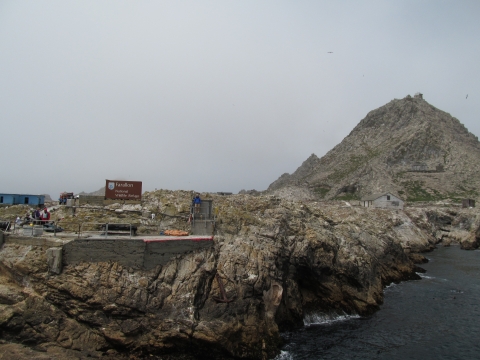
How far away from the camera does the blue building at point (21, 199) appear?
104ft

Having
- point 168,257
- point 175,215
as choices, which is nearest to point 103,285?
point 168,257

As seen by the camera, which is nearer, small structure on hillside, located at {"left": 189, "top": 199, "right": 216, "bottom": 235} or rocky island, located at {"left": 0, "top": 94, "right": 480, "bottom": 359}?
rocky island, located at {"left": 0, "top": 94, "right": 480, "bottom": 359}

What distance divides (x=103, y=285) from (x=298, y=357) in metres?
12.6

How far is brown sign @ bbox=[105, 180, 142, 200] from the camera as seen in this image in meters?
29.6

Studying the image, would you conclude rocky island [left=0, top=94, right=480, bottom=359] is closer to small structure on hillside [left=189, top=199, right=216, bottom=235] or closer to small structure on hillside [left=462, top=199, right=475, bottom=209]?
small structure on hillside [left=189, top=199, right=216, bottom=235]

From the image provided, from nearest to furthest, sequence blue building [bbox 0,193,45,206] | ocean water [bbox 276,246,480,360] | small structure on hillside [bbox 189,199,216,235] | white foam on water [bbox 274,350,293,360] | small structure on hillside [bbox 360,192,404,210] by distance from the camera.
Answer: white foam on water [bbox 274,350,293,360], ocean water [bbox 276,246,480,360], small structure on hillside [bbox 189,199,216,235], blue building [bbox 0,193,45,206], small structure on hillside [bbox 360,192,404,210]

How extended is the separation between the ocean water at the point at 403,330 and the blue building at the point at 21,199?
25547 millimetres

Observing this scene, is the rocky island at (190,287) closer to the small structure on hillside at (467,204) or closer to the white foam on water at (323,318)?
the white foam on water at (323,318)

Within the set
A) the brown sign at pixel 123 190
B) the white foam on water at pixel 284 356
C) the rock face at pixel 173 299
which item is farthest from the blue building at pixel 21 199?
the white foam on water at pixel 284 356

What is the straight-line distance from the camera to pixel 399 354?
22125 millimetres

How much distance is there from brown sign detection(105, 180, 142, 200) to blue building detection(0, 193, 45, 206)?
7.89 m

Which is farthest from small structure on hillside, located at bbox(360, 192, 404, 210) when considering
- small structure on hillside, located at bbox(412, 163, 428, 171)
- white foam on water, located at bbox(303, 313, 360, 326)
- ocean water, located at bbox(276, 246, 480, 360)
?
white foam on water, located at bbox(303, 313, 360, 326)

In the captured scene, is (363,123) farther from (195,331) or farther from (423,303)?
(195,331)

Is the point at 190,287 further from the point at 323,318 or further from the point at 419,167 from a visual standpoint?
the point at 419,167
